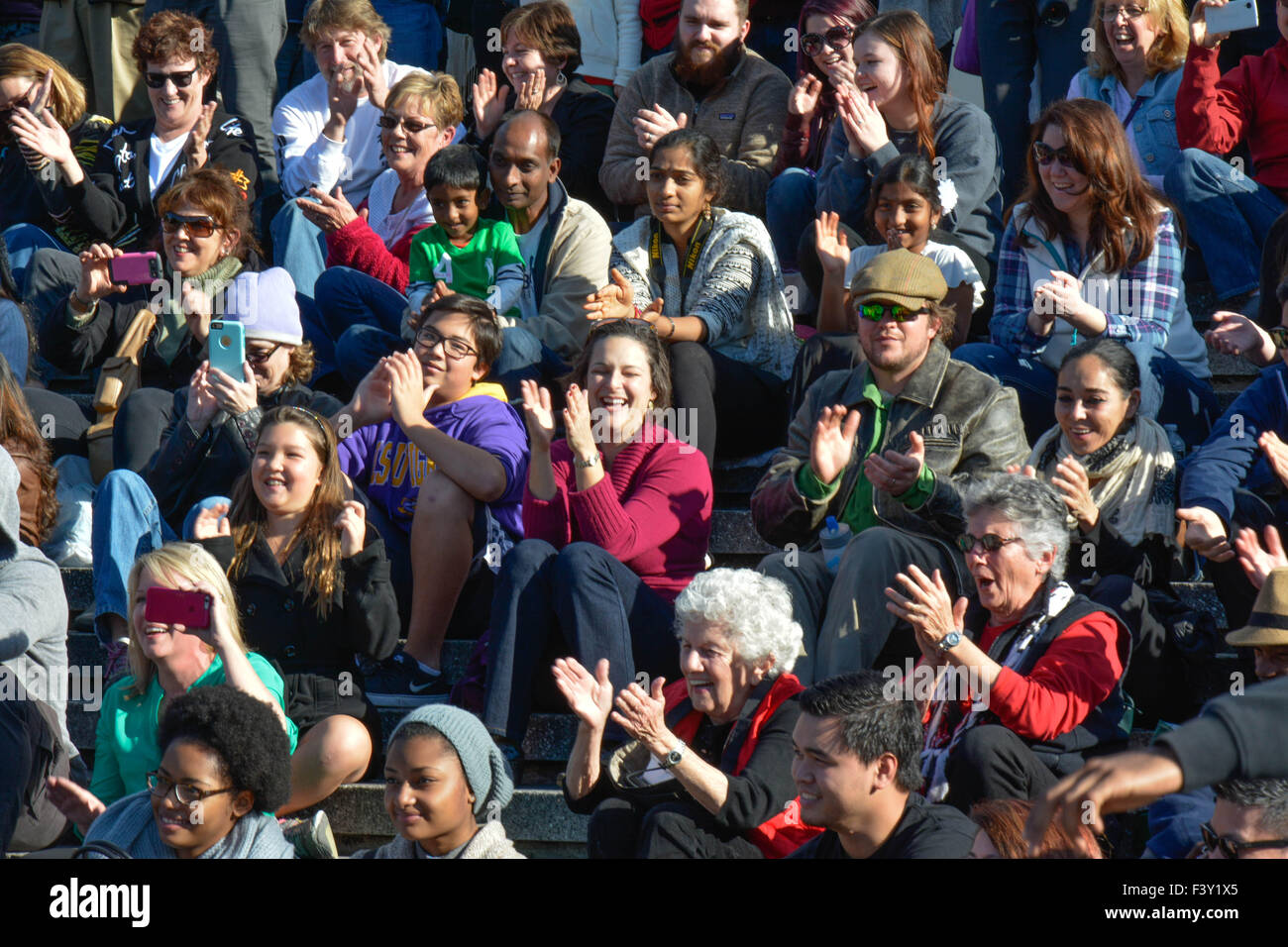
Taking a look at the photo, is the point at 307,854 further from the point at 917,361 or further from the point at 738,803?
the point at 917,361

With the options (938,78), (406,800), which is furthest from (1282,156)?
(406,800)

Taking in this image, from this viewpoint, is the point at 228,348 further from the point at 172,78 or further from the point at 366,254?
the point at 172,78

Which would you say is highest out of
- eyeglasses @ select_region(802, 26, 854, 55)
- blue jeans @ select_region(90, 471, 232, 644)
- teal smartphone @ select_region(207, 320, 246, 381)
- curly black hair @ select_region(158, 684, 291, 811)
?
eyeglasses @ select_region(802, 26, 854, 55)

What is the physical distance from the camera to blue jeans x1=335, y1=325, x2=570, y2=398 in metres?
6.15

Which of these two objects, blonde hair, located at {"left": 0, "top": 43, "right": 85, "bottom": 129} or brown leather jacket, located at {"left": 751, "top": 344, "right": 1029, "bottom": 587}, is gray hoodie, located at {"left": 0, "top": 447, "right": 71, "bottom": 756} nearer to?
brown leather jacket, located at {"left": 751, "top": 344, "right": 1029, "bottom": 587}

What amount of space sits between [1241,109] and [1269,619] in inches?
118

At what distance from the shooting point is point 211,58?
7625 millimetres

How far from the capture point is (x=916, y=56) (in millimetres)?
6590

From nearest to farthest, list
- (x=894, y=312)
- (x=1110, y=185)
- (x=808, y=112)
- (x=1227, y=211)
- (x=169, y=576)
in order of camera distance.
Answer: (x=169, y=576) → (x=894, y=312) → (x=1110, y=185) → (x=1227, y=211) → (x=808, y=112)

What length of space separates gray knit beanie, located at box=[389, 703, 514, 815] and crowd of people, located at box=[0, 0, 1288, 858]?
0.01 metres

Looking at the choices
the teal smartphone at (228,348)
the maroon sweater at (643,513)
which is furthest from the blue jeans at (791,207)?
the teal smartphone at (228,348)

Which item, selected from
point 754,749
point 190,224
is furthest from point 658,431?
point 190,224

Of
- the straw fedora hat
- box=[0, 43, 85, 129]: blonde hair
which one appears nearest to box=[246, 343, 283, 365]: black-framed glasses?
box=[0, 43, 85, 129]: blonde hair
